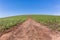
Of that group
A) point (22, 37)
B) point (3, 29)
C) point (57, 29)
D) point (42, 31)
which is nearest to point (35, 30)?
point (42, 31)

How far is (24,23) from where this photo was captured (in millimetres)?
15922

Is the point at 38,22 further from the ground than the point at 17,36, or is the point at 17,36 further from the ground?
the point at 38,22

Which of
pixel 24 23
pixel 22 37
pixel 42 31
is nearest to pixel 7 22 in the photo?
pixel 24 23

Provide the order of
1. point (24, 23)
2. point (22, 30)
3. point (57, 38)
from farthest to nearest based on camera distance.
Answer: point (24, 23) → point (22, 30) → point (57, 38)

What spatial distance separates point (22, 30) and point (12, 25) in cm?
→ 149

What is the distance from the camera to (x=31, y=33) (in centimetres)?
1462

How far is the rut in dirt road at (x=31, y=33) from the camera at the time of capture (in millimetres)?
14258

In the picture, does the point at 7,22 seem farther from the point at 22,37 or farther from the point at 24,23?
the point at 22,37

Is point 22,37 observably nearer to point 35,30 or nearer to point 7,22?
point 35,30

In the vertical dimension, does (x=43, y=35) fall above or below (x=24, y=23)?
below

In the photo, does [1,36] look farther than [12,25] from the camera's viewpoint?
No

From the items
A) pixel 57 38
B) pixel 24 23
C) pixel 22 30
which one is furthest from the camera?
pixel 24 23

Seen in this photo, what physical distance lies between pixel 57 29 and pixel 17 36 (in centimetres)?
501

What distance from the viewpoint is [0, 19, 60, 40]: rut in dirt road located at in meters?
14.3
